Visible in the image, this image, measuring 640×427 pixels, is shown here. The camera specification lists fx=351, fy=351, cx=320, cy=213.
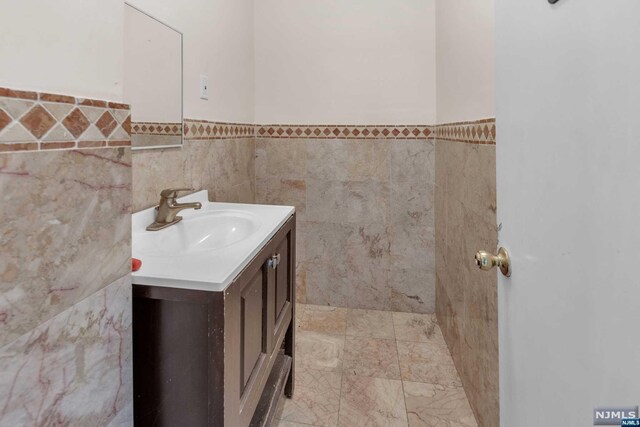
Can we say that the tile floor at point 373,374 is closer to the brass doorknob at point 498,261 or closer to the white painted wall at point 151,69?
the brass doorknob at point 498,261

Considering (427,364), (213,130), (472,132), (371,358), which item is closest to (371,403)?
(371,358)

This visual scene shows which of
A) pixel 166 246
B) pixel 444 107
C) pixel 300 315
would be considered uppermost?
pixel 444 107

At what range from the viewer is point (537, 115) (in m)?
0.52

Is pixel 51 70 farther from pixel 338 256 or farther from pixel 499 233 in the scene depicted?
pixel 338 256

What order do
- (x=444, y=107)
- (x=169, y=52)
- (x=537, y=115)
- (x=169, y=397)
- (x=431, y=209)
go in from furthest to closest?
1. (x=431, y=209)
2. (x=444, y=107)
3. (x=169, y=52)
4. (x=169, y=397)
5. (x=537, y=115)

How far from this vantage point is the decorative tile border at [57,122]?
1.60 ft

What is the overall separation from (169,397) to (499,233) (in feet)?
2.65

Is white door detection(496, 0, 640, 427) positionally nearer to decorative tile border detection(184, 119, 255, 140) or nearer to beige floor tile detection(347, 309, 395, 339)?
decorative tile border detection(184, 119, 255, 140)

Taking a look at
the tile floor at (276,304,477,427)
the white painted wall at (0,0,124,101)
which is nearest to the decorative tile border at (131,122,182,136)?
the white painted wall at (0,0,124,101)

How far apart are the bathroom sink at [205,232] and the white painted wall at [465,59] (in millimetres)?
1044

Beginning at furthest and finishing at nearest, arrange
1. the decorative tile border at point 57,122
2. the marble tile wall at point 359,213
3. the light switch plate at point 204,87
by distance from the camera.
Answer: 1. the marble tile wall at point 359,213
2. the light switch plate at point 204,87
3. the decorative tile border at point 57,122

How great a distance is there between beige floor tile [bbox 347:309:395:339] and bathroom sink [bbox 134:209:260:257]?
1.20m

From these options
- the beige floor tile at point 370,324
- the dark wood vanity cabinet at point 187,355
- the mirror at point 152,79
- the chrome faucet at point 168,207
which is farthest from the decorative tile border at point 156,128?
the beige floor tile at point 370,324

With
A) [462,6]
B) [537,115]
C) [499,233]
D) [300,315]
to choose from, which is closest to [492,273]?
[499,233]
